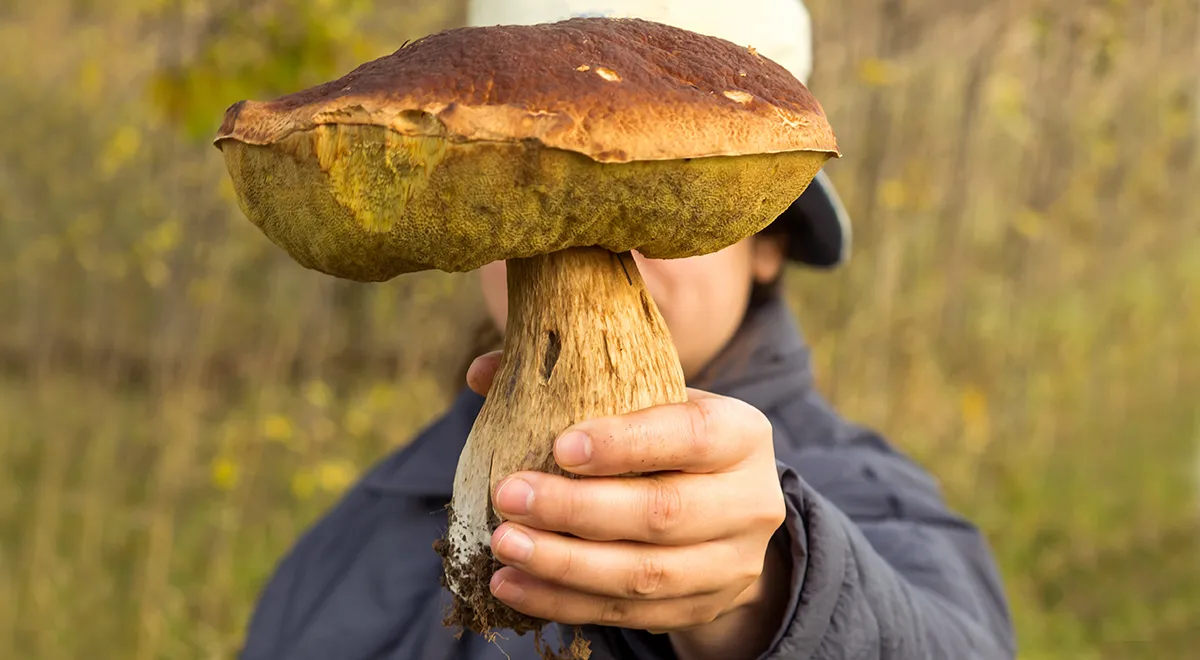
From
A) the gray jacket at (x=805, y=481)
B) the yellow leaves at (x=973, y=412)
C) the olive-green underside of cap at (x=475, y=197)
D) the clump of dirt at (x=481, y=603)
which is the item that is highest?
the olive-green underside of cap at (x=475, y=197)

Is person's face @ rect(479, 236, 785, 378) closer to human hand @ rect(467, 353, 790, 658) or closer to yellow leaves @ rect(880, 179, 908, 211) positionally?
human hand @ rect(467, 353, 790, 658)

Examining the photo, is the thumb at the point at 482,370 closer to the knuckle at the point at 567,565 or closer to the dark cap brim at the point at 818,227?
the knuckle at the point at 567,565

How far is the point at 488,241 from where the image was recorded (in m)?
0.62

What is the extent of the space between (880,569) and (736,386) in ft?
1.40

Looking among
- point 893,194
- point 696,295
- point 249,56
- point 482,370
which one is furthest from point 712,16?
point 893,194

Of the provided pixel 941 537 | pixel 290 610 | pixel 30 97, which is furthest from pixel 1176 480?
pixel 30 97

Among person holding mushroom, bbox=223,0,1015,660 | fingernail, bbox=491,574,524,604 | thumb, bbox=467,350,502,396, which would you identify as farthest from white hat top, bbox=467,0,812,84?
fingernail, bbox=491,574,524,604

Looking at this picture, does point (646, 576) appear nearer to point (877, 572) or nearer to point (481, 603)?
point (481, 603)

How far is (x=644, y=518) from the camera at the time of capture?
25.7 inches

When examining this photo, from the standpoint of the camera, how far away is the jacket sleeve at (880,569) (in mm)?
830

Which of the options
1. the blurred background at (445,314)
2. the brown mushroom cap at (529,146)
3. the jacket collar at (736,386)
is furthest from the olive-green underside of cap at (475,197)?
the blurred background at (445,314)

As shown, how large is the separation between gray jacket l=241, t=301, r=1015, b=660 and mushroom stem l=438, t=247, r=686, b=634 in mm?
305

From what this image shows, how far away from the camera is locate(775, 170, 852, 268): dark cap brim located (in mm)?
1304

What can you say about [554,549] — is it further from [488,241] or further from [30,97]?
[30,97]
